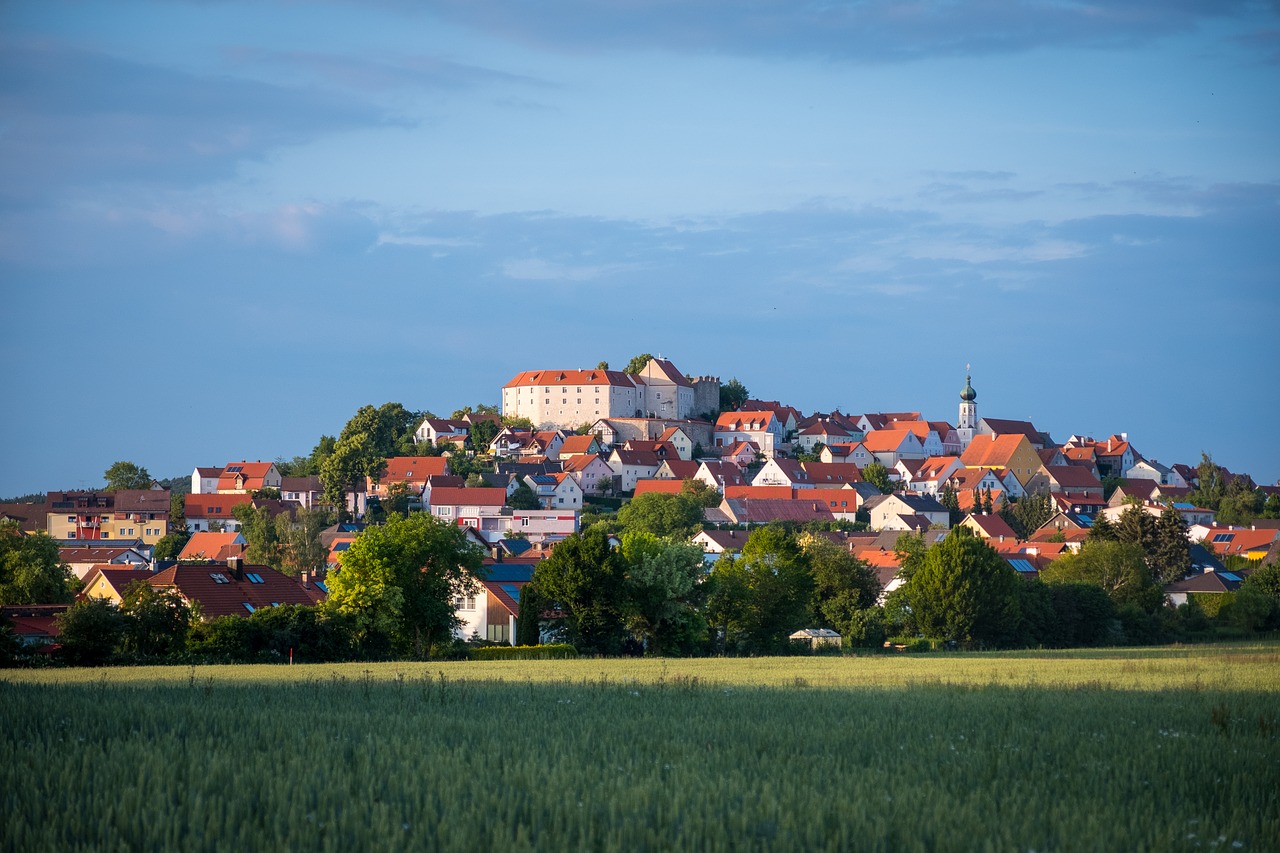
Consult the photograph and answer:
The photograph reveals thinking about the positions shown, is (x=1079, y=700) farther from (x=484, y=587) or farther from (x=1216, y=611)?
(x=1216, y=611)

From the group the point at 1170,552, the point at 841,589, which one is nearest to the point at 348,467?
the point at 1170,552

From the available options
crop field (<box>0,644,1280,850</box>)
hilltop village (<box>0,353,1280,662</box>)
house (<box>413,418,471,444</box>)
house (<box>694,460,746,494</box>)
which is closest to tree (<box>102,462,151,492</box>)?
hilltop village (<box>0,353,1280,662</box>)

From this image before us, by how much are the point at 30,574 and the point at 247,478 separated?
99700 millimetres

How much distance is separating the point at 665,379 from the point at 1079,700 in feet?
510

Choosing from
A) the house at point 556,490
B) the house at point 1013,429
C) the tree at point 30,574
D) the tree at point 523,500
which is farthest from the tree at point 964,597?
the house at point 1013,429

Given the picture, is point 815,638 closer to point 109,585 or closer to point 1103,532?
point 109,585

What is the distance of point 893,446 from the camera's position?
172625mm

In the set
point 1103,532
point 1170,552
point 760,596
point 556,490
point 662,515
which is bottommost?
point 760,596

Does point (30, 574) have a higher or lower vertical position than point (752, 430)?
lower

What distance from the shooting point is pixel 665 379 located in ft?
582

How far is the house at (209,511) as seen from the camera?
134250 mm

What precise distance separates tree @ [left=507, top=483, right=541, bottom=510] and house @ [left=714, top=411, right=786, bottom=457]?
138 feet

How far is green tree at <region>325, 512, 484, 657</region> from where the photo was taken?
47.2m

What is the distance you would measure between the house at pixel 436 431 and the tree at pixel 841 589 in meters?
104
